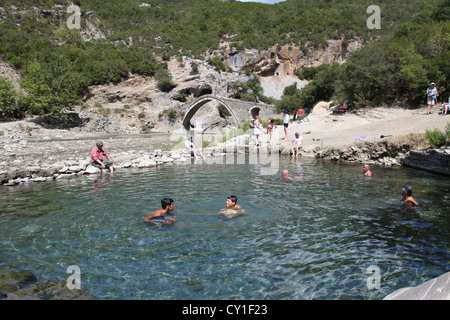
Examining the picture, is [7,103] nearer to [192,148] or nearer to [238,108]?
[192,148]

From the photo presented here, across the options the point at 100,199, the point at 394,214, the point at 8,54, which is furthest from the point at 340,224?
the point at 8,54

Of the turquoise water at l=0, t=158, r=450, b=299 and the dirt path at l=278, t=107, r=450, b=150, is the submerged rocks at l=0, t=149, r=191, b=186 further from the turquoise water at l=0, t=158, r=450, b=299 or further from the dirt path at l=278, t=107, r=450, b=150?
the dirt path at l=278, t=107, r=450, b=150

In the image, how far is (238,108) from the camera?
4578 cm

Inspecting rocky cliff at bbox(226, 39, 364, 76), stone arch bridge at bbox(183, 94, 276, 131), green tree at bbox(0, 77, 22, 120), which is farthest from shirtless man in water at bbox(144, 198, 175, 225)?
rocky cliff at bbox(226, 39, 364, 76)

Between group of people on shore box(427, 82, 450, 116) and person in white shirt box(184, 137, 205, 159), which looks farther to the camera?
person in white shirt box(184, 137, 205, 159)

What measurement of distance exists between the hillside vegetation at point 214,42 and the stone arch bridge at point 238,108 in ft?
11.6

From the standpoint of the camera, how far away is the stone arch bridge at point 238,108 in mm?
45469

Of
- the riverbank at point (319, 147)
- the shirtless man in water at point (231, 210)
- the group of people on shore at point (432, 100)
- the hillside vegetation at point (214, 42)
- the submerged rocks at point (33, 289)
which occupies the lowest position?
the submerged rocks at point (33, 289)

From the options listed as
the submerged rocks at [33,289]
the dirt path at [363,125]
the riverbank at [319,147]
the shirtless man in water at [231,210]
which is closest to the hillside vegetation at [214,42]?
the dirt path at [363,125]

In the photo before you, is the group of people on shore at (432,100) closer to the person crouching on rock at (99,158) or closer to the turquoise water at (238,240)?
the turquoise water at (238,240)

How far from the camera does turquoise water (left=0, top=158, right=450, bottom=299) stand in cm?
406

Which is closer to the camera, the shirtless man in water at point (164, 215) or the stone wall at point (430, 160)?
the shirtless man in water at point (164, 215)

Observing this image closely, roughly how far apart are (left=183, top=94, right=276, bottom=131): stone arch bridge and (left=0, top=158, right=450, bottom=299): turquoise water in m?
36.6
